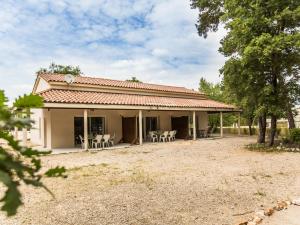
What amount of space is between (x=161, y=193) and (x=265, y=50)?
32.8ft

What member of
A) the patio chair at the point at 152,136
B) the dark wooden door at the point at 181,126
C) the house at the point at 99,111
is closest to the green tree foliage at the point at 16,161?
the house at the point at 99,111

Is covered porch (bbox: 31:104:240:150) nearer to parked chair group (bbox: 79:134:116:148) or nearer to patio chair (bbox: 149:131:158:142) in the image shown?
parked chair group (bbox: 79:134:116:148)

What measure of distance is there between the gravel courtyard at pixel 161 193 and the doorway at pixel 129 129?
8735 millimetres

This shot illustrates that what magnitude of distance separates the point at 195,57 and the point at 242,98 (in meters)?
18.9

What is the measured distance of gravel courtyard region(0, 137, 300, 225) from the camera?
5.24 m

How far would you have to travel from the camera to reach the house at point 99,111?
17.3 metres

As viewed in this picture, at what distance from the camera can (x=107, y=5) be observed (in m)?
16.1

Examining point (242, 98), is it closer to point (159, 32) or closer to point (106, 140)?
point (106, 140)

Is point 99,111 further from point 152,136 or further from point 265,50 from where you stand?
point 265,50

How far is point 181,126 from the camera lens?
79.9 feet

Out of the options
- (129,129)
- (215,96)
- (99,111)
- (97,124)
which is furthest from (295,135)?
(215,96)

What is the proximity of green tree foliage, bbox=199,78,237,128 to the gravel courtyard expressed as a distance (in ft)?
75.3

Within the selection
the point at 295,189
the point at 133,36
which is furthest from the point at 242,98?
the point at 133,36

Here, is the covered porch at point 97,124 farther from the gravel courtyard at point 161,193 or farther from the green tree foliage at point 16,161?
the green tree foliage at point 16,161
